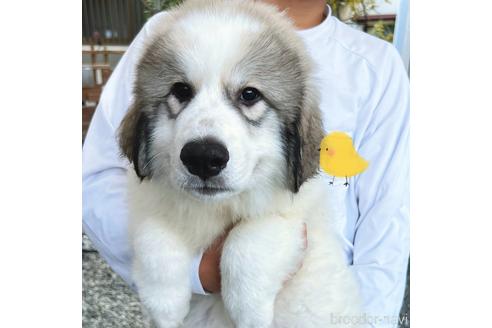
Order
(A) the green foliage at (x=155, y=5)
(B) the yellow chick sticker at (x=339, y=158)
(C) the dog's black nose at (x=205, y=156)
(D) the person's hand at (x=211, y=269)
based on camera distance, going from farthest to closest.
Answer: (A) the green foliage at (x=155, y=5) → (B) the yellow chick sticker at (x=339, y=158) → (D) the person's hand at (x=211, y=269) → (C) the dog's black nose at (x=205, y=156)

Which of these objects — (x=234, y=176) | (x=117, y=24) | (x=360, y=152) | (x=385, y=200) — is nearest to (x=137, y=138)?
(x=234, y=176)

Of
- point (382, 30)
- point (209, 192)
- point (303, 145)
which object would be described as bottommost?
point (209, 192)

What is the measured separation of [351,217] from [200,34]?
1.17 metres

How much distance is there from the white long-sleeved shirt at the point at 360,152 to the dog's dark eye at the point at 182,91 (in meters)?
0.39

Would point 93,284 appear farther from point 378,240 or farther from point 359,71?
point 359,71

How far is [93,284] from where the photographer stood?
2.37 m

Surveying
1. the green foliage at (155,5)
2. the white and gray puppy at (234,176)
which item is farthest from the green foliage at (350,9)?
the white and gray puppy at (234,176)

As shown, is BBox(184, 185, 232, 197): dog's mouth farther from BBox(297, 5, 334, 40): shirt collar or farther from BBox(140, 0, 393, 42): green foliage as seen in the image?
BBox(297, 5, 334, 40): shirt collar

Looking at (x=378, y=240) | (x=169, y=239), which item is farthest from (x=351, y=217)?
(x=169, y=239)

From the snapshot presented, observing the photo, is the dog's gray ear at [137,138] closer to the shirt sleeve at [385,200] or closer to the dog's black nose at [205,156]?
the dog's black nose at [205,156]

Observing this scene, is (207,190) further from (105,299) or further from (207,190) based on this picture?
(105,299)

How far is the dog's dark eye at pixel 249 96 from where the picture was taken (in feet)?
5.98

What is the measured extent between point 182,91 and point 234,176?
40cm

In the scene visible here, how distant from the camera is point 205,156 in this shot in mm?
1604
